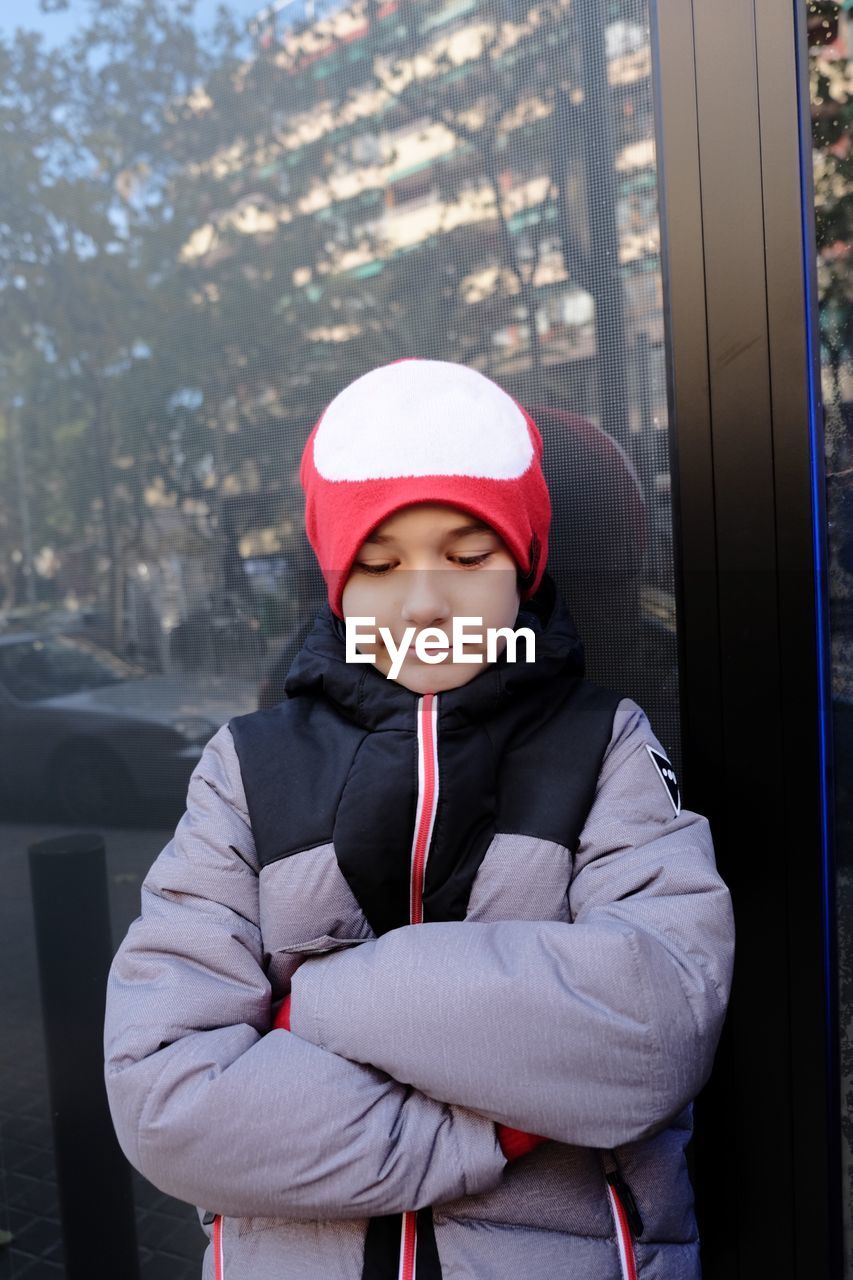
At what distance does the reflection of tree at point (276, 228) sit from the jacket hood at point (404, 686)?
20.3 inches

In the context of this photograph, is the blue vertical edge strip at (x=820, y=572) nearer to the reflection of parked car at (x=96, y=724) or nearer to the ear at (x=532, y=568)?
the ear at (x=532, y=568)

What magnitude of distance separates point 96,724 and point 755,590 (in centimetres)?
149

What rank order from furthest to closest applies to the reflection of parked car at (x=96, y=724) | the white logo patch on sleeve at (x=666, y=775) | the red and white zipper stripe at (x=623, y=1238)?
the reflection of parked car at (x=96, y=724) < the white logo patch on sleeve at (x=666, y=775) < the red and white zipper stripe at (x=623, y=1238)

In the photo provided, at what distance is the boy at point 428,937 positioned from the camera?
112 cm

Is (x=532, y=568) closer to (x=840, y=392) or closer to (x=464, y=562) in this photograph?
(x=464, y=562)

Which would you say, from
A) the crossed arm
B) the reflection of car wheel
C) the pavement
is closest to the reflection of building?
the crossed arm

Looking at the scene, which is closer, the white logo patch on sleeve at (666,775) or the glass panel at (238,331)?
the white logo patch on sleeve at (666,775)

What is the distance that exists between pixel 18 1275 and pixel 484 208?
8.39ft

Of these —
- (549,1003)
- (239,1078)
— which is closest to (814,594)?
(549,1003)

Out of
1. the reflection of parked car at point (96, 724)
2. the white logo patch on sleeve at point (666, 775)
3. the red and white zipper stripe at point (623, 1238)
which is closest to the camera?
the red and white zipper stripe at point (623, 1238)

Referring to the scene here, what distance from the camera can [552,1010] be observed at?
43.6 inches

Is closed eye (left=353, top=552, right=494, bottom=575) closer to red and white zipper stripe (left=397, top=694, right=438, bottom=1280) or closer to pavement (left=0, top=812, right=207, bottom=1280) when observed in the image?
red and white zipper stripe (left=397, top=694, right=438, bottom=1280)

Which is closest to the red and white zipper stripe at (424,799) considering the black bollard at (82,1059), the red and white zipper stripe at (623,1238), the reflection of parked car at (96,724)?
the red and white zipper stripe at (623,1238)

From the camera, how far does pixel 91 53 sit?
217 centimetres
